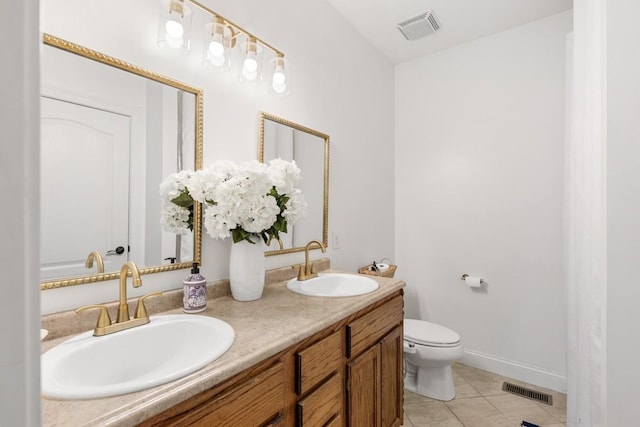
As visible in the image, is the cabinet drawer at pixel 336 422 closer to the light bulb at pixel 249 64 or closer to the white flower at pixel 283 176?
the white flower at pixel 283 176

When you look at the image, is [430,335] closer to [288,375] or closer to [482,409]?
[482,409]

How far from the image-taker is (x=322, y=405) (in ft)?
3.52

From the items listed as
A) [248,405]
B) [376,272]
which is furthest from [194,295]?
[376,272]

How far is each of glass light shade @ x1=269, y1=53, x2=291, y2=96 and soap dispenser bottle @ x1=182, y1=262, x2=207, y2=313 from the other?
1040 millimetres

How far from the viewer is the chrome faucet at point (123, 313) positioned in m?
0.90

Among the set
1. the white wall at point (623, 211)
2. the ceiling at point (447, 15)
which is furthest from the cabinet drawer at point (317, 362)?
the ceiling at point (447, 15)

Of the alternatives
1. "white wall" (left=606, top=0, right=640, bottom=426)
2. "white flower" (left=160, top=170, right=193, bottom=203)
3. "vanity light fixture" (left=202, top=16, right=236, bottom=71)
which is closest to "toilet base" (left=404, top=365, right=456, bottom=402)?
"white wall" (left=606, top=0, right=640, bottom=426)

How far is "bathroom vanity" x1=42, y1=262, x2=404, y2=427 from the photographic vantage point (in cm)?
62

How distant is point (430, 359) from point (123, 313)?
5.87 ft

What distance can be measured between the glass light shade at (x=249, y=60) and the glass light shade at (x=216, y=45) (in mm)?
96

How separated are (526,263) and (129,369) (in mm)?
2512

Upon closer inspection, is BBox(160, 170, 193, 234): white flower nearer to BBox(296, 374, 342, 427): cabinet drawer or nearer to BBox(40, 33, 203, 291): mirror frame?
BBox(40, 33, 203, 291): mirror frame

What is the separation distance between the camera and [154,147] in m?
1.19

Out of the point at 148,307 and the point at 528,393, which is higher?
the point at 148,307
